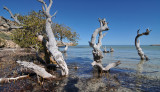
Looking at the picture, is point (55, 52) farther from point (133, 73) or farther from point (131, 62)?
point (131, 62)

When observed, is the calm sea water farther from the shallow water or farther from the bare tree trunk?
the bare tree trunk

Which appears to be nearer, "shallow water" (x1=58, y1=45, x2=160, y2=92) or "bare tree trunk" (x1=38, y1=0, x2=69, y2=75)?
"shallow water" (x1=58, y1=45, x2=160, y2=92)

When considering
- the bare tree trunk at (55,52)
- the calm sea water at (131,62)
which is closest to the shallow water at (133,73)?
the calm sea water at (131,62)

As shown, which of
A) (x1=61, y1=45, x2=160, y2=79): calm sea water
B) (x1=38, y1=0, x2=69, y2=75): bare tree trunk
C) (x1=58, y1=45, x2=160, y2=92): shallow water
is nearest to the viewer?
(x1=58, y1=45, x2=160, y2=92): shallow water

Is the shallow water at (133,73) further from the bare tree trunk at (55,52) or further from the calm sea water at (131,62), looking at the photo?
the bare tree trunk at (55,52)

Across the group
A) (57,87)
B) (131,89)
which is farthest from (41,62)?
(131,89)

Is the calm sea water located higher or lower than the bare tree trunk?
lower

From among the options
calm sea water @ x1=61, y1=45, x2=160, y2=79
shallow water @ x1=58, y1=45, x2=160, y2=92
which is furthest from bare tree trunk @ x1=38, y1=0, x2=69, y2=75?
calm sea water @ x1=61, y1=45, x2=160, y2=79

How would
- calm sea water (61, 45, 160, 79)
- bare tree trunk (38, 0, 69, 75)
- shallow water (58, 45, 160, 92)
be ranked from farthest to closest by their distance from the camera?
calm sea water (61, 45, 160, 79) → bare tree trunk (38, 0, 69, 75) → shallow water (58, 45, 160, 92)

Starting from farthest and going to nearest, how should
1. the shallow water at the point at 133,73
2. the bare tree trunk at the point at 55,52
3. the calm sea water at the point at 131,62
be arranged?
1. the calm sea water at the point at 131,62
2. the bare tree trunk at the point at 55,52
3. the shallow water at the point at 133,73

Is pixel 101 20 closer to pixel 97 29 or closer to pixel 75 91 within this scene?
pixel 97 29

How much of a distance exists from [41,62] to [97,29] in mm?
9431

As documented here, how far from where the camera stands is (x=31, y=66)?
7.88 metres

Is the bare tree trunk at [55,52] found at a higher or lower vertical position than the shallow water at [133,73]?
higher
